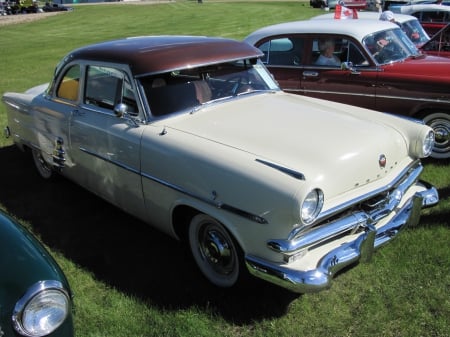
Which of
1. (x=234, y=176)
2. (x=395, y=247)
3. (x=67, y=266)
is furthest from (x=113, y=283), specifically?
(x=395, y=247)

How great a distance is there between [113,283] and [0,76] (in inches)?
428

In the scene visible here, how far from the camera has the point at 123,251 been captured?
3992 millimetres

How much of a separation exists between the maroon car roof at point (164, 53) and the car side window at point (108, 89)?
10 cm

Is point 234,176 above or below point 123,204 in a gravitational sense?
above

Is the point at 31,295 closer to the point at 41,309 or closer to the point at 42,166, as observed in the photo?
the point at 41,309

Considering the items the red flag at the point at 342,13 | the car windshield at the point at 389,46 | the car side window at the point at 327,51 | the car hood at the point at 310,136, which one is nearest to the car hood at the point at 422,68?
the car windshield at the point at 389,46

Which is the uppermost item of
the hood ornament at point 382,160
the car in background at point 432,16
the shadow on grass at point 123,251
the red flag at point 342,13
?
the red flag at point 342,13

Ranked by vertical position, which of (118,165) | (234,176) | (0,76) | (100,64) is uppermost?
(100,64)

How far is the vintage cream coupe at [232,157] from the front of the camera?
2902 millimetres

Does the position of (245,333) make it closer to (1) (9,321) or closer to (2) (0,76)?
(1) (9,321)

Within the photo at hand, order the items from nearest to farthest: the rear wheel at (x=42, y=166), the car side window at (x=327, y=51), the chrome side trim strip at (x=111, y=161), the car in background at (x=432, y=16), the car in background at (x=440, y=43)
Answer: the chrome side trim strip at (x=111, y=161), the rear wheel at (x=42, y=166), the car side window at (x=327, y=51), the car in background at (x=440, y=43), the car in background at (x=432, y=16)

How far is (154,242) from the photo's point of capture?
4.11 m

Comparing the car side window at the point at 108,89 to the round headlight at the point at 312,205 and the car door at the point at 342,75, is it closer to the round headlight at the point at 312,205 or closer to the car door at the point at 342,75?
the round headlight at the point at 312,205

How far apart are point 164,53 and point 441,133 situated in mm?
3437
